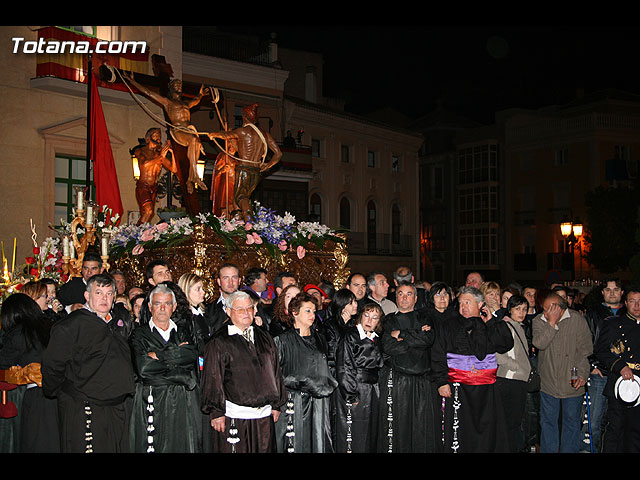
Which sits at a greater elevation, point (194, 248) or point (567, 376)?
point (194, 248)

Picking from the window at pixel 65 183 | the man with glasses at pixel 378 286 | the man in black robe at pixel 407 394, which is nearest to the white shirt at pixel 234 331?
the man in black robe at pixel 407 394

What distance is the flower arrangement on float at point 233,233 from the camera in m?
10.5

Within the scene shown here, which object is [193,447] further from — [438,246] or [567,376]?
[438,246]

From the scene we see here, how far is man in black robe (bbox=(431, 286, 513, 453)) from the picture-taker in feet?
24.1

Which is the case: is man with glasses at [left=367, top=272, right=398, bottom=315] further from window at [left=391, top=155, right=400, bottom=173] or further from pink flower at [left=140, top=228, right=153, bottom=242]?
window at [left=391, top=155, right=400, bottom=173]

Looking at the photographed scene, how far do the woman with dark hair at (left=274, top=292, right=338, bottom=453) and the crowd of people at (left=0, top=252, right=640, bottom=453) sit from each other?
1 cm

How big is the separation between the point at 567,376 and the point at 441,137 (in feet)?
138

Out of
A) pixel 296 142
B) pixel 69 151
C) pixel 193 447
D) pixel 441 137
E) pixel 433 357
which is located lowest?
pixel 193 447

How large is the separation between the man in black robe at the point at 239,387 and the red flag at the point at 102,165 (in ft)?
26.8

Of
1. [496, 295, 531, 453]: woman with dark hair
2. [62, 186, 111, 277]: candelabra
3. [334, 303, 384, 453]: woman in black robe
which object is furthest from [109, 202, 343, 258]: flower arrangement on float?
[496, 295, 531, 453]: woman with dark hair

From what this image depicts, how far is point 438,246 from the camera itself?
1892 inches

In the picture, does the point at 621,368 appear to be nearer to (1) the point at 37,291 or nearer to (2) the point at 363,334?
(2) the point at 363,334

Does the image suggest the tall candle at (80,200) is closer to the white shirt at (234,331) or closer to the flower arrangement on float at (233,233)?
the flower arrangement on float at (233,233)
